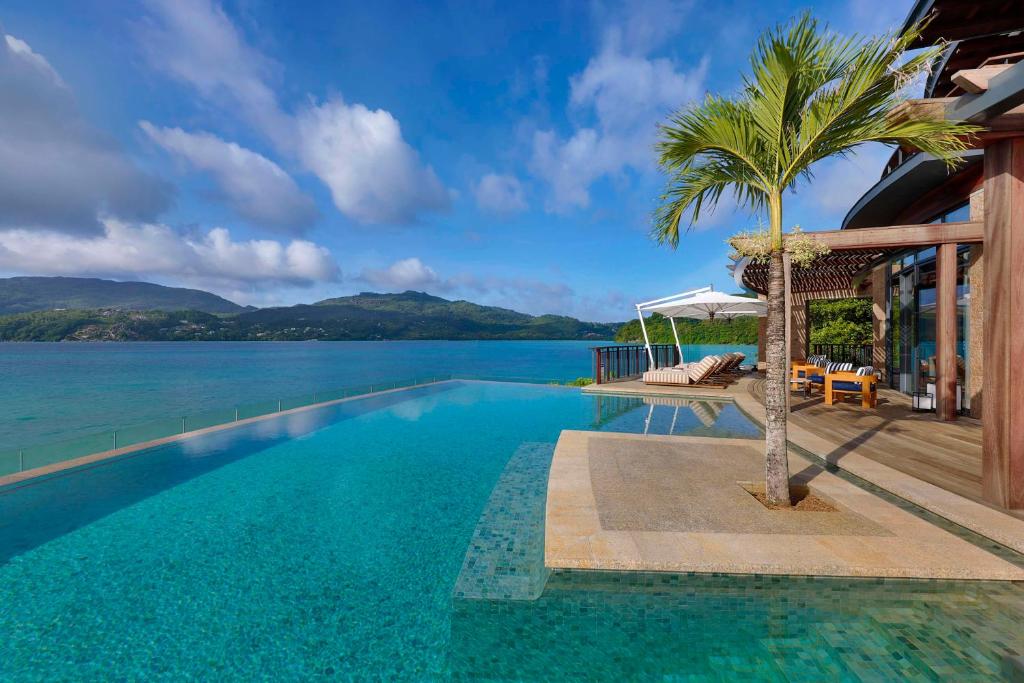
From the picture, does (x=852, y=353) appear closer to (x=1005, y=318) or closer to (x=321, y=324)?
(x=1005, y=318)

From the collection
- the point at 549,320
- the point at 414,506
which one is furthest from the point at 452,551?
the point at 549,320

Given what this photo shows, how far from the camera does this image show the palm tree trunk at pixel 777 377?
4.19 meters

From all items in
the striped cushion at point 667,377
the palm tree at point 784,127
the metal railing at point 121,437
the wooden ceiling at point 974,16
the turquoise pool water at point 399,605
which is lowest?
the turquoise pool water at point 399,605

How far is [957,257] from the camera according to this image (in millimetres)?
8664

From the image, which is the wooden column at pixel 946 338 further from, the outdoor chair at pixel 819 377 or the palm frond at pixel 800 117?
the palm frond at pixel 800 117

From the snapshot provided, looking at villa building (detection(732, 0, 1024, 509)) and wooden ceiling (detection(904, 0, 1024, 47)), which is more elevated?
wooden ceiling (detection(904, 0, 1024, 47))

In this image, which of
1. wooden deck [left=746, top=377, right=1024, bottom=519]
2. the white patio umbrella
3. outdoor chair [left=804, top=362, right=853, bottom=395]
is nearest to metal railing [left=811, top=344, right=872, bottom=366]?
the white patio umbrella

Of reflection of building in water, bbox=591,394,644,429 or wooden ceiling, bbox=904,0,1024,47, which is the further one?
reflection of building in water, bbox=591,394,644,429

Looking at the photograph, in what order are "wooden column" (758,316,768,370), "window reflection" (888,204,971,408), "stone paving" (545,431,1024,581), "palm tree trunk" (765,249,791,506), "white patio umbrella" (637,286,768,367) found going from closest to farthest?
1. "stone paving" (545,431,1024,581)
2. "palm tree trunk" (765,249,791,506)
3. "window reflection" (888,204,971,408)
4. "white patio umbrella" (637,286,768,367)
5. "wooden column" (758,316,768,370)

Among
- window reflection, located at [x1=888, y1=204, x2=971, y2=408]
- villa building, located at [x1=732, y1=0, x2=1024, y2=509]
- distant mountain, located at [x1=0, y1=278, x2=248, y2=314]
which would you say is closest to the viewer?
villa building, located at [x1=732, y1=0, x2=1024, y2=509]

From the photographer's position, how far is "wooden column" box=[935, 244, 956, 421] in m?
7.97

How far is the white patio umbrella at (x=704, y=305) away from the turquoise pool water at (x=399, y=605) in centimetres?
1095

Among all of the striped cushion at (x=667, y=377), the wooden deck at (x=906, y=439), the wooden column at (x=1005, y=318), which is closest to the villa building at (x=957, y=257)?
the wooden column at (x=1005, y=318)

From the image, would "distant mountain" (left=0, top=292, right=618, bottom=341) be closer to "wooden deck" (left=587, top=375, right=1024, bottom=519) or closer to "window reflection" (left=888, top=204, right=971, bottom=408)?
"window reflection" (left=888, top=204, right=971, bottom=408)
